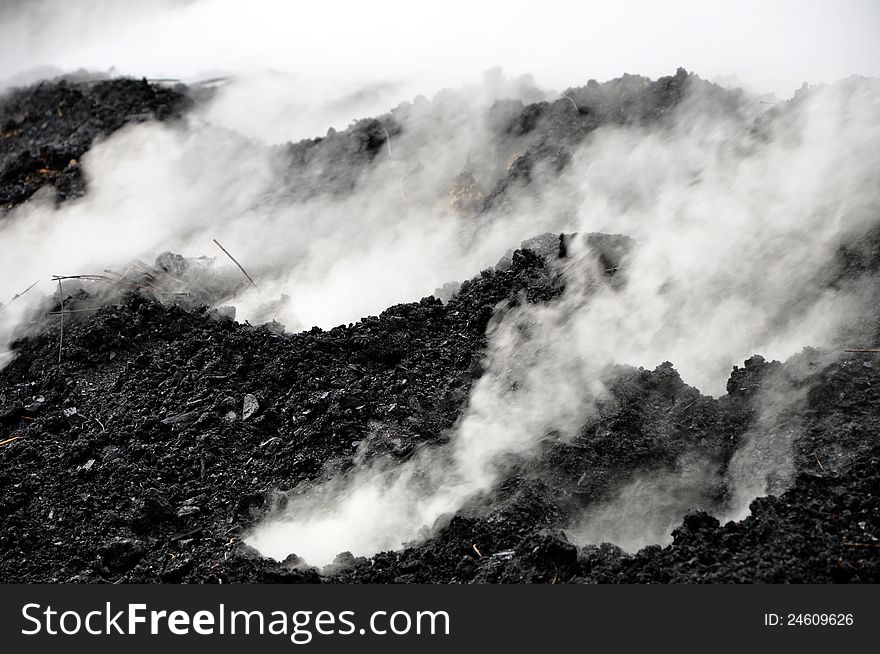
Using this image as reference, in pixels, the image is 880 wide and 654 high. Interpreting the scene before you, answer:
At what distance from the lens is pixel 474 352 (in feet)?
16.6

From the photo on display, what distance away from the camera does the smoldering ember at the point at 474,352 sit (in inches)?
154

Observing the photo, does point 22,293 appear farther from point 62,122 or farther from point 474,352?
point 474,352

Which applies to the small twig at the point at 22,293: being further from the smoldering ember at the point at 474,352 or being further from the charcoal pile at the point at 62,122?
the charcoal pile at the point at 62,122

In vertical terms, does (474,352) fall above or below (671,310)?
below

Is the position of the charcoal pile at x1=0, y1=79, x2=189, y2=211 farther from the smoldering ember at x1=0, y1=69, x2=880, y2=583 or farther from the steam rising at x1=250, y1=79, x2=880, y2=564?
the steam rising at x1=250, y1=79, x2=880, y2=564

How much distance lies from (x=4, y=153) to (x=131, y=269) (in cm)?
321

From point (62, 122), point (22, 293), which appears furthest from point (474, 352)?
point (62, 122)

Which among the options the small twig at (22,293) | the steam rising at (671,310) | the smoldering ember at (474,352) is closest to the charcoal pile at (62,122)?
the smoldering ember at (474,352)

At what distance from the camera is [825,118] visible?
5770 millimetres

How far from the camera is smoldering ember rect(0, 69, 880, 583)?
3906 mm

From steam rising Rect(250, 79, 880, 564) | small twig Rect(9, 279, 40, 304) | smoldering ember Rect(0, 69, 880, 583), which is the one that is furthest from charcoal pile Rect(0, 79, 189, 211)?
steam rising Rect(250, 79, 880, 564)

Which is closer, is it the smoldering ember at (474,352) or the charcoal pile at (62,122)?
the smoldering ember at (474,352)

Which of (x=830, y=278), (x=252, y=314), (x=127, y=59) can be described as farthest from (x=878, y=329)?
(x=127, y=59)

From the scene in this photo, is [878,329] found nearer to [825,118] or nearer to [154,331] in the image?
[825,118]
